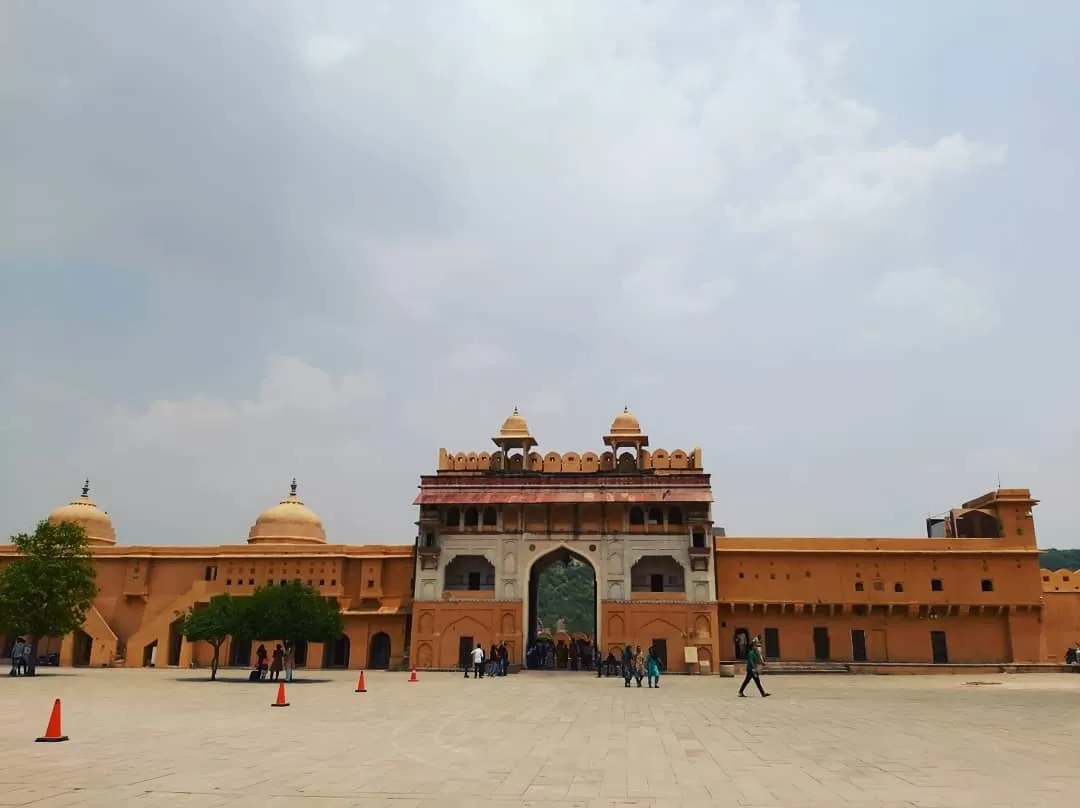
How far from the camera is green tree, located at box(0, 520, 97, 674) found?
30.7 metres

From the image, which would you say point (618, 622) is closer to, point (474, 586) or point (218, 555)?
point (474, 586)

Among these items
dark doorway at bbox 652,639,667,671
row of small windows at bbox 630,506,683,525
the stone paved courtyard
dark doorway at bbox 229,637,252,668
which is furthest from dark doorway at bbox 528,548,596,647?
the stone paved courtyard

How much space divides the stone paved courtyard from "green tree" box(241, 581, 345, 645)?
7360mm

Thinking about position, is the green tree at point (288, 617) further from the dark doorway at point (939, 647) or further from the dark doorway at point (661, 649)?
the dark doorway at point (939, 647)

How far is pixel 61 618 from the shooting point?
103ft

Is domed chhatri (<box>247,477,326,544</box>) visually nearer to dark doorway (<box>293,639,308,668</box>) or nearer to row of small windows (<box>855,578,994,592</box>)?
dark doorway (<box>293,639,308,668</box>)

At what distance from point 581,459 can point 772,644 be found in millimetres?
12630

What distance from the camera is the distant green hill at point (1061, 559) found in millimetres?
98144

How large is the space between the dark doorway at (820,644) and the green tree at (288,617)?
73.1 feet

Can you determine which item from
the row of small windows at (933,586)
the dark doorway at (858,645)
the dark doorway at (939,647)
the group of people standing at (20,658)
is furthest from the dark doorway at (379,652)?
the dark doorway at (939,647)

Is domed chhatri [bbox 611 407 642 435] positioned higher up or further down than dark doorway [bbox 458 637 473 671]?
higher up

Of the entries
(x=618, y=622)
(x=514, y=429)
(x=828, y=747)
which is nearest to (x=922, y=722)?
(x=828, y=747)

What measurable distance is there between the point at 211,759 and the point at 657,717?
9.16 meters

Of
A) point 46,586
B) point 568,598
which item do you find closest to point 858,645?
point 46,586
